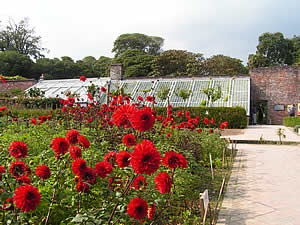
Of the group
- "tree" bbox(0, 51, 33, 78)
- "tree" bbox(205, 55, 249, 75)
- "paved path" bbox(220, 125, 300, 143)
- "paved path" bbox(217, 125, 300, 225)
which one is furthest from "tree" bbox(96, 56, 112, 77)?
"paved path" bbox(217, 125, 300, 225)

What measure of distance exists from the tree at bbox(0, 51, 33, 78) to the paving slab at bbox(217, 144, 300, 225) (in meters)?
30.8

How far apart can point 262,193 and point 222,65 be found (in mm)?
28377

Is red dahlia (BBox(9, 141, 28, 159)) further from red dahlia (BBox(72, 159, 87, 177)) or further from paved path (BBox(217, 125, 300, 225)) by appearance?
paved path (BBox(217, 125, 300, 225))

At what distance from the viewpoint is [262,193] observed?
3771 mm

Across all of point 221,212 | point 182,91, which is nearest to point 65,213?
point 221,212

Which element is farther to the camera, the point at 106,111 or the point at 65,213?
the point at 106,111

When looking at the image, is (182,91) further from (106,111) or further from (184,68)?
(184,68)

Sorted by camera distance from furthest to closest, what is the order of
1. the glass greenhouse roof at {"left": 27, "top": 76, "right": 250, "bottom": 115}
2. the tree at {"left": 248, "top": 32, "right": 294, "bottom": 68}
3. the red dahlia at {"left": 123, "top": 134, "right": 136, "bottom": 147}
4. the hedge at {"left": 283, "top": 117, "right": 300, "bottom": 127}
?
the tree at {"left": 248, "top": 32, "right": 294, "bottom": 68}, the glass greenhouse roof at {"left": 27, "top": 76, "right": 250, "bottom": 115}, the hedge at {"left": 283, "top": 117, "right": 300, "bottom": 127}, the red dahlia at {"left": 123, "top": 134, "right": 136, "bottom": 147}

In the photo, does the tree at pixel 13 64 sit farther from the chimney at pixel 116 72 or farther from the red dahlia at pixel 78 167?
the red dahlia at pixel 78 167

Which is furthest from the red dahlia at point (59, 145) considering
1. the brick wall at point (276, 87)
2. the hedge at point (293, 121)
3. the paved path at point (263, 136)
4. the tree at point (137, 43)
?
the tree at point (137, 43)

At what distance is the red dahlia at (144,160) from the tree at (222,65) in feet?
101

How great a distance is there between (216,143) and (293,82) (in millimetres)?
17441

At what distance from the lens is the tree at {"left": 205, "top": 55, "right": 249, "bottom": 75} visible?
100ft

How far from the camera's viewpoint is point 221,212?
3.02 metres
